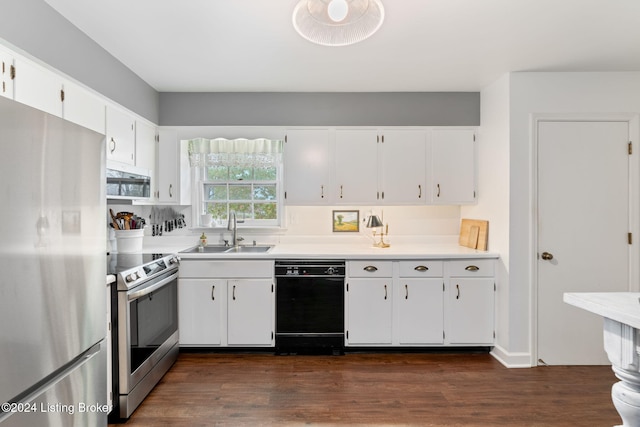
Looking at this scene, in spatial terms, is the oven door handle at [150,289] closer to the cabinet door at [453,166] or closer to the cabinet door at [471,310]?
the cabinet door at [471,310]

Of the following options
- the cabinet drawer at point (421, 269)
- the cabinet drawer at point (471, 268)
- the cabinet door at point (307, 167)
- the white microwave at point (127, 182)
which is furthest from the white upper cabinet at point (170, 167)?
the cabinet drawer at point (471, 268)

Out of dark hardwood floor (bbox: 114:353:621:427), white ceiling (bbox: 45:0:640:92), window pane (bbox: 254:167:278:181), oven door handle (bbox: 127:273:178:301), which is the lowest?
dark hardwood floor (bbox: 114:353:621:427)

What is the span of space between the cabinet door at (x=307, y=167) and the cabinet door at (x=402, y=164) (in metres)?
0.59

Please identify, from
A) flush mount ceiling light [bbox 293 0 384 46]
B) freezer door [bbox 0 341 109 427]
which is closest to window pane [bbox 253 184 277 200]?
flush mount ceiling light [bbox 293 0 384 46]

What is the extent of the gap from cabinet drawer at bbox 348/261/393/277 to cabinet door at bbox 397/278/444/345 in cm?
16

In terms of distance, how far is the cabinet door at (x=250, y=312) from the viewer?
10.0ft

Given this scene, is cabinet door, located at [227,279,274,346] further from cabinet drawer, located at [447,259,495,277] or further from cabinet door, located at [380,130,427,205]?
cabinet drawer, located at [447,259,495,277]

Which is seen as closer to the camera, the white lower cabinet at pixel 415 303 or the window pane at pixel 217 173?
the white lower cabinet at pixel 415 303

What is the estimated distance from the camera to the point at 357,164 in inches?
135

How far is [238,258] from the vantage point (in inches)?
121

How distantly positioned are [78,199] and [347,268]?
7.23 feet

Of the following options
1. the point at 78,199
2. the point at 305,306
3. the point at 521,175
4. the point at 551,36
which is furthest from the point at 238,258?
the point at 551,36

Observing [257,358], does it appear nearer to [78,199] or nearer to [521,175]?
[78,199]

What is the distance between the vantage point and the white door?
2.88 m
